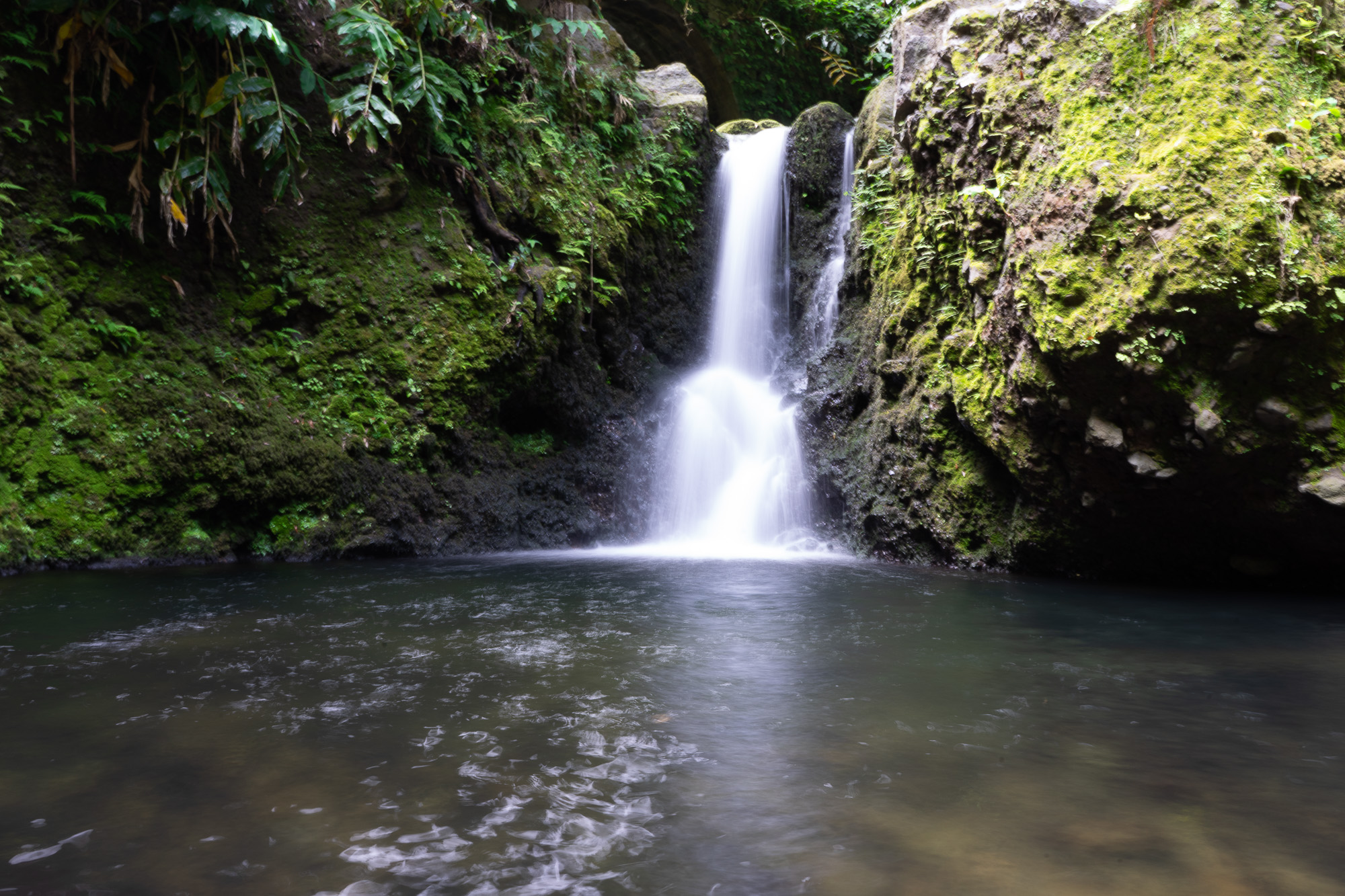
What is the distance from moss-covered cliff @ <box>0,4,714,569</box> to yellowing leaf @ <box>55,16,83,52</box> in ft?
1.82

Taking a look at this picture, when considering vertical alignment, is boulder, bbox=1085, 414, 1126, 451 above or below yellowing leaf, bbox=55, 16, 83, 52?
below

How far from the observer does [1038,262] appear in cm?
572

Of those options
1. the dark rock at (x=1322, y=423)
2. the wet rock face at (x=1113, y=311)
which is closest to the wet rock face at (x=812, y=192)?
the wet rock face at (x=1113, y=311)

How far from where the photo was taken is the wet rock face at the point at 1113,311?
4887 mm

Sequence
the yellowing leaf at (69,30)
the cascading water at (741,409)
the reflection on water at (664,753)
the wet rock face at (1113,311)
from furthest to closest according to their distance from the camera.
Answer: the cascading water at (741,409), the yellowing leaf at (69,30), the wet rock face at (1113,311), the reflection on water at (664,753)

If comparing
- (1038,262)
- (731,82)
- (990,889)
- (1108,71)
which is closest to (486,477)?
(1038,262)

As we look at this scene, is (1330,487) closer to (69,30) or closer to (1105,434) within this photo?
(1105,434)

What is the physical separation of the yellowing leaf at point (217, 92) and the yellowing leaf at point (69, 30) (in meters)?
1.04

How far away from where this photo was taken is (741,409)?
9.89m

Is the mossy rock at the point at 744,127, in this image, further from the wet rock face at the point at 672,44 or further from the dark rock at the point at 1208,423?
the dark rock at the point at 1208,423

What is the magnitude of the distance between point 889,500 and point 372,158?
21.0ft

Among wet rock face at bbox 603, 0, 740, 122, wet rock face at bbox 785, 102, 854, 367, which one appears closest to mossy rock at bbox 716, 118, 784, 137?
wet rock face at bbox 785, 102, 854, 367

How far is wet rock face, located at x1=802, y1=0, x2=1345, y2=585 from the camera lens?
192 inches

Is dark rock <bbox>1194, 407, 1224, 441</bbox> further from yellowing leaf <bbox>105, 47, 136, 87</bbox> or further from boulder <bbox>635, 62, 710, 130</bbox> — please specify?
yellowing leaf <bbox>105, 47, 136, 87</bbox>
